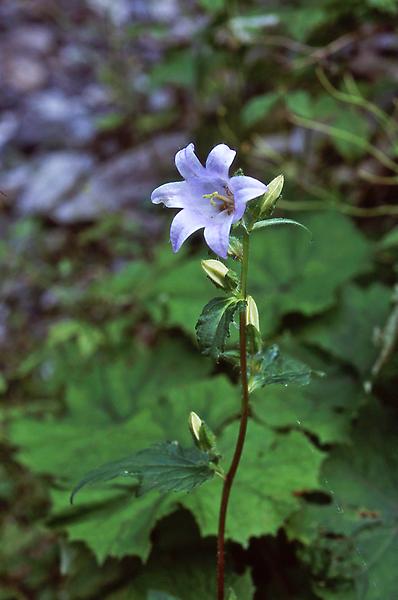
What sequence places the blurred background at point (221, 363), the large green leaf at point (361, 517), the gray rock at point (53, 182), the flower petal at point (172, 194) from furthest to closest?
the gray rock at point (53, 182), the blurred background at point (221, 363), the large green leaf at point (361, 517), the flower petal at point (172, 194)

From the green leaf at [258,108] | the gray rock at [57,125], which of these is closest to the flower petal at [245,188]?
the green leaf at [258,108]

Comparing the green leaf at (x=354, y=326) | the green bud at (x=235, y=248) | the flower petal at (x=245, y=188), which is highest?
the flower petal at (x=245, y=188)

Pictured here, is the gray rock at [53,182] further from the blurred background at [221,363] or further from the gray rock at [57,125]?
the gray rock at [57,125]

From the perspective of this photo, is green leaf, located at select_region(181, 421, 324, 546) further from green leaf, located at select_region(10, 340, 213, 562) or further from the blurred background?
green leaf, located at select_region(10, 340, 213, 562)

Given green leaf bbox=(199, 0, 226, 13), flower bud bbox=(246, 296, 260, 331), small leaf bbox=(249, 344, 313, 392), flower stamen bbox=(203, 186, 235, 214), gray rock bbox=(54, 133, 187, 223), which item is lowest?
gray rock bbox=(54, 133, 187, 223)

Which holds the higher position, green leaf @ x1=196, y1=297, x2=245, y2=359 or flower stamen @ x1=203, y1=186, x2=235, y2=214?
flower stamen @ x1=203, y1=186, x2=235, y2=214

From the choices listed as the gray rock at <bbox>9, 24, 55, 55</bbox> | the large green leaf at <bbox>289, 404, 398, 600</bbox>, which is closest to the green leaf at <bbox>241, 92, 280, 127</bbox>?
the large green leaf at <bbox>289, 404, 398, 600</bbox>

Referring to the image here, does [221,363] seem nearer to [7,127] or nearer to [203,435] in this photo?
[203,435]
